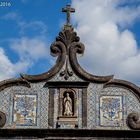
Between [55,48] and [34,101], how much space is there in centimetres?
234

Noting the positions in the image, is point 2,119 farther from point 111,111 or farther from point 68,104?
point 111,111

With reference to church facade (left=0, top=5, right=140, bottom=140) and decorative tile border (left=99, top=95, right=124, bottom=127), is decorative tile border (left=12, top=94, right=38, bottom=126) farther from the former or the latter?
decorative tile border (left=99, top=95, right=124, bottom=127)

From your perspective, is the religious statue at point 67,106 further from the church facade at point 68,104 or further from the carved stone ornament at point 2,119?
the carved stone ornament at point 2,119

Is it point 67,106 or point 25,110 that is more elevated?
point 67,106

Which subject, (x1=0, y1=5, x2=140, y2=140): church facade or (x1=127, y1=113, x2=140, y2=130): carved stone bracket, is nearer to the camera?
(x1=0, y1=5, x2=140, y2=140): church facade

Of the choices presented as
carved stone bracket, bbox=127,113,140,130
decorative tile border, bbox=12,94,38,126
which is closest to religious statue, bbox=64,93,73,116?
decorative tile border, bbox=12,94,38,126

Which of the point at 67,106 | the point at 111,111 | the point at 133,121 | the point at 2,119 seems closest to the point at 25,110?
the point at 2,119

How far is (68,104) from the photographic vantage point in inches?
698

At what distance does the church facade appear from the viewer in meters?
17.3

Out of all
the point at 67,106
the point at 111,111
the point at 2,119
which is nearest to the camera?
the point at 2,119

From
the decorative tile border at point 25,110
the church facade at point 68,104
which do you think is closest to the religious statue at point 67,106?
the church facade at point 68,104

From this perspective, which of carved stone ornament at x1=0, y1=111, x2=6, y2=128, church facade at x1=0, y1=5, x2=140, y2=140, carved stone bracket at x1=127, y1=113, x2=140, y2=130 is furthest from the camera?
carved stone bracket at x1=127, y1=113, x2=140, y2=130

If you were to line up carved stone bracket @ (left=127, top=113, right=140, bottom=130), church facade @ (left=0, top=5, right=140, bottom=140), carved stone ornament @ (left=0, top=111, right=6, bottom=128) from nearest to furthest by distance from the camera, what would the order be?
church facade @ (left=0, top=5, right=140, bottom=140) < carved stone ornament @ (left=0, top=111, right=6, bottom=128) < carved stone bracket @ (left=127, top=113, right=140, bottom=130)

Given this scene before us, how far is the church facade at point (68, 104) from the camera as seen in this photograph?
17297mm
